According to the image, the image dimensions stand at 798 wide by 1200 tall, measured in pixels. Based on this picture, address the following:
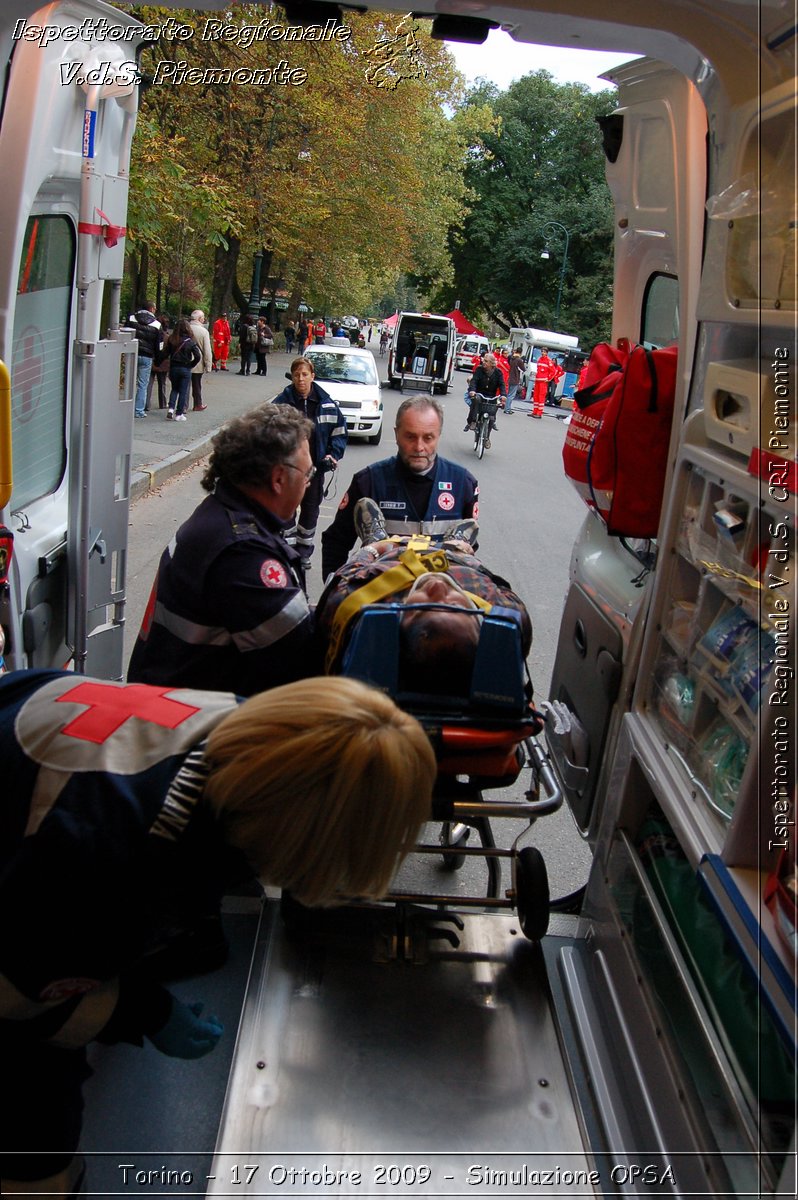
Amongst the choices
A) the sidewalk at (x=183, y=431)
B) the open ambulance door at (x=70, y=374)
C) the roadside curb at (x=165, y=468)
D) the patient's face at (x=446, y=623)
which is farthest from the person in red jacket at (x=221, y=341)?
the patient's face at (x=446, y=623)

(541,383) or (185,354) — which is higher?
(541,383)

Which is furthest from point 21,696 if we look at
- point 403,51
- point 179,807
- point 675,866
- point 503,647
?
point 403,51

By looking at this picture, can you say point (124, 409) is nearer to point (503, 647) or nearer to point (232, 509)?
point (232, 509)

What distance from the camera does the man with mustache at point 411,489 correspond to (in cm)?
425

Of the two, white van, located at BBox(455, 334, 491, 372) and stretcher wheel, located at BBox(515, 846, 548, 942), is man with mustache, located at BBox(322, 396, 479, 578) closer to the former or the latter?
stretcher wheel, located at BBox(515, 846, 548, 942)

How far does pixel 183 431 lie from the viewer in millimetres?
15570

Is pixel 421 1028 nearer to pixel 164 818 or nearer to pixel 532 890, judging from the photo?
pixel 532 890

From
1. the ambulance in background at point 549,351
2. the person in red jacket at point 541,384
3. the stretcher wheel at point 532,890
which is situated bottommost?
the stretcher wheel at point 532,890

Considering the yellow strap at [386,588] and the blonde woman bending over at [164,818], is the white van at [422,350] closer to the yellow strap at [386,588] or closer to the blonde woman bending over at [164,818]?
the yellow strap at [386,588]

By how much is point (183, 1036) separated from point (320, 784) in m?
0.94

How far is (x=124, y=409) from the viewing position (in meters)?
4.36

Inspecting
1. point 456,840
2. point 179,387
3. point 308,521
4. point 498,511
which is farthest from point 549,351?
point 456,840

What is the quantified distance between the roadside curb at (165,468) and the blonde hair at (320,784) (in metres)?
9.02

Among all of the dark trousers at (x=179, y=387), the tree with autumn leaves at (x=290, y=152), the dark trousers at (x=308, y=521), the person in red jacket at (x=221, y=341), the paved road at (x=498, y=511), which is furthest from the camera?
the person in red jacket at (x=221, y=341)
